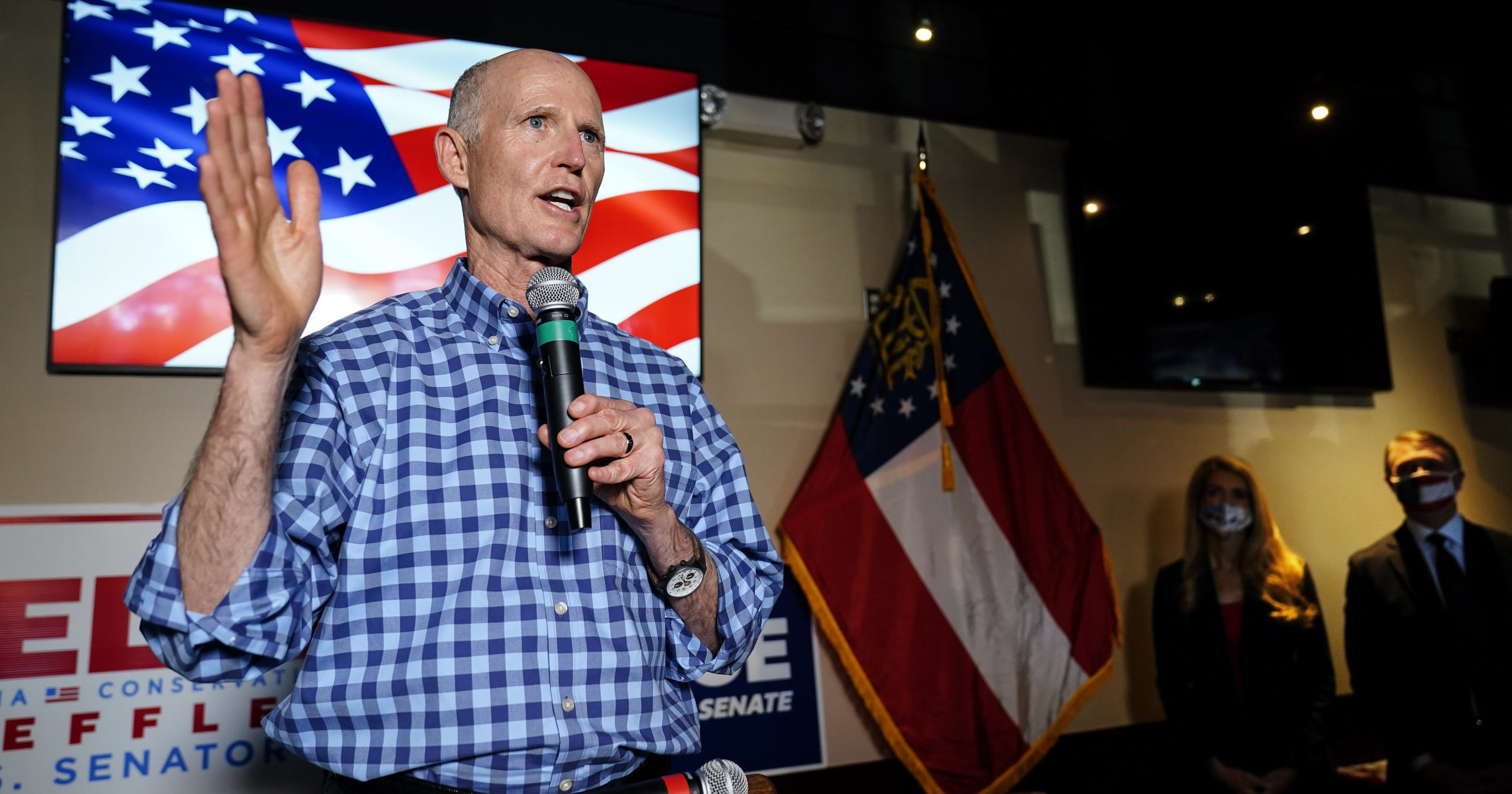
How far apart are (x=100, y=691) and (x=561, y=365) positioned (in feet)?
6.32

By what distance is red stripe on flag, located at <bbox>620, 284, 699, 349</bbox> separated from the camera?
9.12ft

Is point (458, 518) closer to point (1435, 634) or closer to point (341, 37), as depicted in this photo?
point (341, 37)

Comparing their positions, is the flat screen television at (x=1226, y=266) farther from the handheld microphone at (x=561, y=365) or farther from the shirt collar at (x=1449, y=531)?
the handheld microphone at (x=561, y=365)

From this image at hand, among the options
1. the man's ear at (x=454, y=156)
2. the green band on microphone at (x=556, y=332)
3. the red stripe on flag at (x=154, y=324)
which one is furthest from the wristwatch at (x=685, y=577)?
the red stripe on flag at (x=154, y=324)

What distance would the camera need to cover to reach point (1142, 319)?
3596mm

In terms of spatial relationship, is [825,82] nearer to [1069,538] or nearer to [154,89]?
[1069,538]

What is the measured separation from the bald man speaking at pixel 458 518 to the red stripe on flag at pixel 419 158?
1333 mm

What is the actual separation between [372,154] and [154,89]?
52 centimetres

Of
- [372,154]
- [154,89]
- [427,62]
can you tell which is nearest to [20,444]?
[154,89]

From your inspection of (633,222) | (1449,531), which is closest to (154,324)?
(633,222)

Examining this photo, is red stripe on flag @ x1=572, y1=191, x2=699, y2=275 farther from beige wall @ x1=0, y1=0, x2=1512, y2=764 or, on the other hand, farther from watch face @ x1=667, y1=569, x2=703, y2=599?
watch face @ x1=667, y1=569, x2=703, y2=599

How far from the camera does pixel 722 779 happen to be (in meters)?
0.92

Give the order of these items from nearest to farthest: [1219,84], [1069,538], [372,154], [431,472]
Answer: [431,472]
[372,154]
[1069,538]
[1219,84]

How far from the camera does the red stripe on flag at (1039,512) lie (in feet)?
10.3
